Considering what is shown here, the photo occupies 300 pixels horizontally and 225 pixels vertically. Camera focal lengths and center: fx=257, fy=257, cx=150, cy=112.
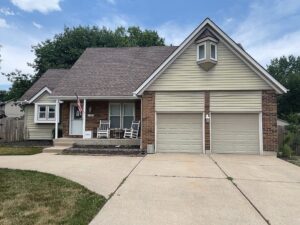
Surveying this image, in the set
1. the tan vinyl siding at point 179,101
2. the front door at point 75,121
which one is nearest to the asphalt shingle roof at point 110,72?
the front door at point 75,121

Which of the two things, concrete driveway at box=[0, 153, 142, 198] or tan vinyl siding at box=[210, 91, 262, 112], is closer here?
concrete driveway at box=[0, 153, 142, 198]

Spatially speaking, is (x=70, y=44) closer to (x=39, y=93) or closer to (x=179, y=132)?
(x=39, y=93)

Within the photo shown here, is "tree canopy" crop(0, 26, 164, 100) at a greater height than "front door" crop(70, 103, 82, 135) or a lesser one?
greater

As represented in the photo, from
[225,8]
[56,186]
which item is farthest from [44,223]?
[225,8]

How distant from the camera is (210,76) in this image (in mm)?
12461

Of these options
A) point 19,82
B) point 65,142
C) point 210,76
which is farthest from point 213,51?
point 19,82

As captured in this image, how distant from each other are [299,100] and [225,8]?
31.4 m

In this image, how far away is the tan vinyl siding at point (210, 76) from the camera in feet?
40.1

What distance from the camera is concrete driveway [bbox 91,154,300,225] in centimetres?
442

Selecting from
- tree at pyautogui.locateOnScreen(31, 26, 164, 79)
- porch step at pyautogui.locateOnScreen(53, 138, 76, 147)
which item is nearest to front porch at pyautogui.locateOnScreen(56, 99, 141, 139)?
porch step at pyautogui.locateOnScreen(53, 138, 76, 147)

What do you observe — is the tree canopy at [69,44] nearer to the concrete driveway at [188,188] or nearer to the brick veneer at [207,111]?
the brick veneer at [207,111]

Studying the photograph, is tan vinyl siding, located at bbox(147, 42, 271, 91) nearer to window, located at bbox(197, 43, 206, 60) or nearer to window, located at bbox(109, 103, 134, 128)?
window, located at bbox(197, 43, 206, 60)

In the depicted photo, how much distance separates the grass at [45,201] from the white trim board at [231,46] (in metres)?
7.11

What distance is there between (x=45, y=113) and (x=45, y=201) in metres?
14.0
